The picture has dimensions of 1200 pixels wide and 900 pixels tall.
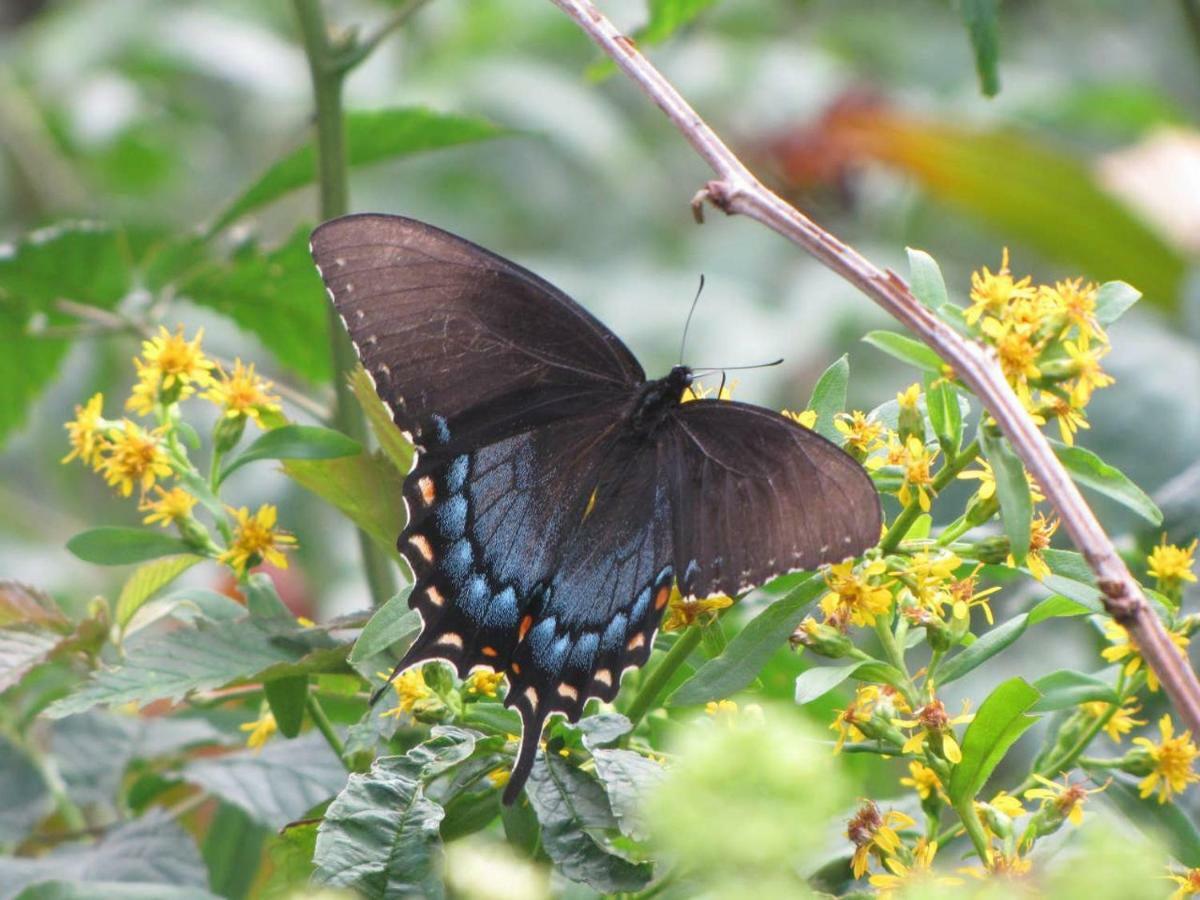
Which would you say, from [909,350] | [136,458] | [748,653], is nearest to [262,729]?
[136,458]

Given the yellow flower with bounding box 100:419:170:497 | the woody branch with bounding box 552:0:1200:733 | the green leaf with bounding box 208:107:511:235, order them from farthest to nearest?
1. the green leaf with bounding box 208:107:511:235
2. the yellow flower with bounding box 100:419:170:497
3. the woody branch with bounding box 552:0:1200:733

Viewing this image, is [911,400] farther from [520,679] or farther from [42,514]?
[42,514]

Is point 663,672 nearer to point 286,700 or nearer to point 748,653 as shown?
point 748,653

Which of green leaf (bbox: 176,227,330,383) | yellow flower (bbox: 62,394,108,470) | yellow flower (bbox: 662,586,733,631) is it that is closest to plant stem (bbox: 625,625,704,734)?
yellow flower (bbox: 662,586,733,631)

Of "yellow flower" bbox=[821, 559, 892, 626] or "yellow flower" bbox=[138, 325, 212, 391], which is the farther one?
"yellow flower" bbox=[138, 325, 212, 391]

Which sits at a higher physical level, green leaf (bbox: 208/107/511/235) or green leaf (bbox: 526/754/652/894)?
green leaf (bbox: 208/107/511/235)

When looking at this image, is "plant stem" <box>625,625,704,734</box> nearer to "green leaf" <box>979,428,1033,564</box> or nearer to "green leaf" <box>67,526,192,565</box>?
"green leaf" <box>979,428,1033,564</box>

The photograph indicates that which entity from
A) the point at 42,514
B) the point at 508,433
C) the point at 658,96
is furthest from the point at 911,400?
the point at 42,514
